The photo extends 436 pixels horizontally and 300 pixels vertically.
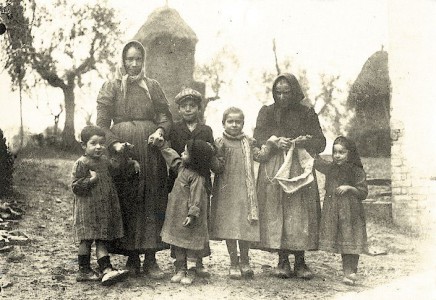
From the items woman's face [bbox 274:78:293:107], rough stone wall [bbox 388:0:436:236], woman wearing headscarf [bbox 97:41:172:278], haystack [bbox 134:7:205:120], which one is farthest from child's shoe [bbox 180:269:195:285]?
haystack [bbox 134:7:205:120]

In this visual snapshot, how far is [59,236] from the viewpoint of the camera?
6.46 m

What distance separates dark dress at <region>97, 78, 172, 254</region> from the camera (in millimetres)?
4398

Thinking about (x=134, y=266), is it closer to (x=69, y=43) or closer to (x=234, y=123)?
(x=234, y=123)

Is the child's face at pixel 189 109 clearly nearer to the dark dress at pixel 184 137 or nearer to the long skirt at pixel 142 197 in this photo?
the dark dress at pixel 184 137

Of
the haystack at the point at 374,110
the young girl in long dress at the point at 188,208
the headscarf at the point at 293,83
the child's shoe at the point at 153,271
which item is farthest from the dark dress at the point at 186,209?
the haystack at the point at 374,110

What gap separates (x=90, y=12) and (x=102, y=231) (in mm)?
5872

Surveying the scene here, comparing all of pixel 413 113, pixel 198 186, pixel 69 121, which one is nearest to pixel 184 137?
pixel 198 186

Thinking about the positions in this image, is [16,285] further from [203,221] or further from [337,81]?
[337,81]

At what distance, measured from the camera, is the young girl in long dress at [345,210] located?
458 centimetres

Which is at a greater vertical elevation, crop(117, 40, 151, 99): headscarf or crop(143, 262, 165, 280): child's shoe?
crop(117, 40, 151, 99): headscarf

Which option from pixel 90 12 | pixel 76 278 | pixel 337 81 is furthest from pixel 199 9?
pixel 337 81

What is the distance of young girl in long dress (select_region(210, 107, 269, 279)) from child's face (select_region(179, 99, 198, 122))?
28 cm

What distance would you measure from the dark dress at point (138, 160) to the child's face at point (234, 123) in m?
0.51

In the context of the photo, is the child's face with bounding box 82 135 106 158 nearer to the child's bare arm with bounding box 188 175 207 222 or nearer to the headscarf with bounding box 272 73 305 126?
the child's bare arm with bounding box 188 175 207 222
